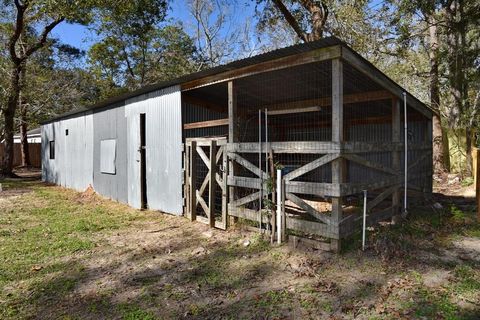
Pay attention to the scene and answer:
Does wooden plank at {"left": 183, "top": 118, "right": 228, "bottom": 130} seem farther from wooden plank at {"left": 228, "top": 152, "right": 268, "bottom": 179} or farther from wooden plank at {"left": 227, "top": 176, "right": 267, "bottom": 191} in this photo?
wooden plank at {"left": 227, "top": 176, "right": 267, "bottom": 191}

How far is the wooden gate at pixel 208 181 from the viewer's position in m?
5.91

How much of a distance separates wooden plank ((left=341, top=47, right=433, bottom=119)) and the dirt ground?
92.6 inches

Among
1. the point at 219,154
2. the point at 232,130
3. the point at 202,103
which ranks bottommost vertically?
the point at 219,154

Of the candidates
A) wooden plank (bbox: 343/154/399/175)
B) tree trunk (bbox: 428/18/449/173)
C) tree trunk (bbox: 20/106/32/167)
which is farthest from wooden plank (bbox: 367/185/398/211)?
tree trunk (bbox: 20/106/32/167)

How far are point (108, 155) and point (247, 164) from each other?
5657 millimetres

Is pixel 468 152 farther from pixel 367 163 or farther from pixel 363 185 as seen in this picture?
pixel 363 185

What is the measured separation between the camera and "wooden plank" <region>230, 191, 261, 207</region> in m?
5.27

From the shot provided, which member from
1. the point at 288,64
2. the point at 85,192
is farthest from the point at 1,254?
the point at 85,192

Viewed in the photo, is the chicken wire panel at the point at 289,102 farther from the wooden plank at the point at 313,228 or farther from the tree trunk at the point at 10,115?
the tree trunk at the point at 10,115

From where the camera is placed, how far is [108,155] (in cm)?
949

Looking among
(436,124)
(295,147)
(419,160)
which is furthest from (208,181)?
(436,124)

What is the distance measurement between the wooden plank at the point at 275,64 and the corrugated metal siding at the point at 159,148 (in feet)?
3.36

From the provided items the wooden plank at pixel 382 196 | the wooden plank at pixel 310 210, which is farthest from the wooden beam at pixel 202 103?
the wooden plank at pixel 382 196

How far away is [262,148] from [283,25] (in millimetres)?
12579
